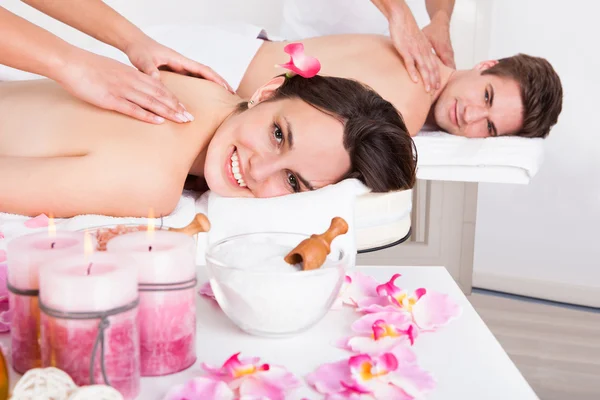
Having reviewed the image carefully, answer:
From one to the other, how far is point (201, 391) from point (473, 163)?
1317 millimetres

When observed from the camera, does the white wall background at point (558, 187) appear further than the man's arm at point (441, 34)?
Yes

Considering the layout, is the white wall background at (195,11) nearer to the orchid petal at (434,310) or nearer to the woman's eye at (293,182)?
the woman's eye at (293,182)

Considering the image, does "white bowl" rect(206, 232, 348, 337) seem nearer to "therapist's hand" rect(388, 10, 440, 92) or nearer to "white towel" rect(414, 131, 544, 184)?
"white towel" rect(414, 131, 544, 184)

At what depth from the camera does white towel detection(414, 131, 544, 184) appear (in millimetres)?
1758

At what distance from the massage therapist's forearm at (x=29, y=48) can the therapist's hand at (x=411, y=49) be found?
106cm

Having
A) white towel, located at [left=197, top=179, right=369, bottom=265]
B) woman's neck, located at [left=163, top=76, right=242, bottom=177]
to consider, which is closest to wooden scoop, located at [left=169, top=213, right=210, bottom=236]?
white towel, located at [left=197, top=179, right=369, bottom=265]

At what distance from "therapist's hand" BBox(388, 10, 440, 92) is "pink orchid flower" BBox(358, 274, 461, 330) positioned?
1264 millimetres

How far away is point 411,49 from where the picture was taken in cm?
200

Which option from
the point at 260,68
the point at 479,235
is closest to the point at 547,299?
the point at 479,235

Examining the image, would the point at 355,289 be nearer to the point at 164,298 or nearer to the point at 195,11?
the point at 164,298

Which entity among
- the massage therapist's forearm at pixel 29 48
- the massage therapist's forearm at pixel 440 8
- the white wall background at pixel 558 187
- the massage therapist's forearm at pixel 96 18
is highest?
the massage therapist's forearm at pixel 440 8

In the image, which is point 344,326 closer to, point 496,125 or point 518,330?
point 496,125

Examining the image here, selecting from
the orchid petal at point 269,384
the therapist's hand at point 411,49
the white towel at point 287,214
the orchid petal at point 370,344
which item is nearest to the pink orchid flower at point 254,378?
the orchid petal at point 269,384

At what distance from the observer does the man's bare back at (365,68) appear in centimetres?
196
